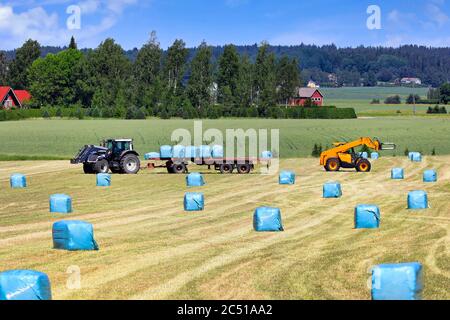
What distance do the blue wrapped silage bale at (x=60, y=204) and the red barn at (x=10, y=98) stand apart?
11877cm

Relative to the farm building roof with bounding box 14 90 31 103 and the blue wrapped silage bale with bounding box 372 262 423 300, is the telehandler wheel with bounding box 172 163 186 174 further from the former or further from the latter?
the farm building roof with bounding box 14 90 31 103

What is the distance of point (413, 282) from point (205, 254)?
6.85 metres

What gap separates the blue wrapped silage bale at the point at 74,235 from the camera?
19.0 metres

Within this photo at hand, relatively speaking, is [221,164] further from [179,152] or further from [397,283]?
[397,283]

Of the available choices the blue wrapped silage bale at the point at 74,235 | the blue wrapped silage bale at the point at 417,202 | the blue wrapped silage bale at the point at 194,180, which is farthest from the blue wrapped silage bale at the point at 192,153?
the blue wrapped silage bale at the point at 74,235

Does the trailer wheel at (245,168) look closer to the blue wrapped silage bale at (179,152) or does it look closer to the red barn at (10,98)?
the blue wrapped silage bale at (179,152)

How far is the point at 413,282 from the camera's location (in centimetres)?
1327

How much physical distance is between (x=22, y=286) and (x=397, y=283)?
5.83m

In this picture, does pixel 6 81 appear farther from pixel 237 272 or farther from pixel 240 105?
pixel 237 272

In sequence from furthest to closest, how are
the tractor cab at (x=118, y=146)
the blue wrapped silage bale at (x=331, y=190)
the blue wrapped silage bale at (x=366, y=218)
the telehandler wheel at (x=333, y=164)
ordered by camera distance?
the telehandler wheel at (x=333, y=164) → the tractor cab at (x=118, y=146) → the blue wrapped silage bale at (x=331, y=190) → the blue wrapped silage bale at (x=366, y=218)

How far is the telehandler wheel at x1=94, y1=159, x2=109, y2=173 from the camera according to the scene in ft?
141

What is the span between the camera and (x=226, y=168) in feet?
144

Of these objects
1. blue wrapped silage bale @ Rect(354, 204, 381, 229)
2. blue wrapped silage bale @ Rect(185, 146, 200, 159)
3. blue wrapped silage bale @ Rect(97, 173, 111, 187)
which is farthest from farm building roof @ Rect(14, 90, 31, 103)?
blue wrapped silage bale @ Rect(354, 204, 381, 229)
